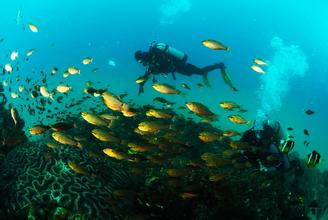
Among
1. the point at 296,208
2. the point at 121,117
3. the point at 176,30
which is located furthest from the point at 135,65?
the point at 296,208

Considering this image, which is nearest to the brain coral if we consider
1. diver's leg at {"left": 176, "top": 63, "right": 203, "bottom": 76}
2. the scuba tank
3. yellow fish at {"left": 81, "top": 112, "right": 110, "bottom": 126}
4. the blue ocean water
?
yellow fish at {"left": 81, "top": 112, "right": 110, "bottom": 126}

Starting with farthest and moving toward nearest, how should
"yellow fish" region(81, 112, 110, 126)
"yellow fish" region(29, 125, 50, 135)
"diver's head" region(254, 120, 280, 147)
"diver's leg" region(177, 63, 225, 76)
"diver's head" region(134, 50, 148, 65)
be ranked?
"diver's leg" region(177, 63, 225, 76)
"diver's head" region(134, 50, 148, 65)
"diver's head" region(254, 120, 280, 147)
"yellow fish" region(81, 112, 110, 126)
"yellow fish" region(29, 125, 50, 135)

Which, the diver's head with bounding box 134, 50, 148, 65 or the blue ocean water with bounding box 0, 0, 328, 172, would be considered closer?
the diver's head with bounding box 134, 50, 148, 65

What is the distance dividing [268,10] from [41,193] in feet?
447

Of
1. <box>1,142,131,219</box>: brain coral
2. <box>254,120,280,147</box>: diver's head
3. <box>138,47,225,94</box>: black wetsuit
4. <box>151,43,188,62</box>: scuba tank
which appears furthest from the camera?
<box>151,43,188,62</box>: scuba tank

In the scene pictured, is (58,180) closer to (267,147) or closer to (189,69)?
(267,147)

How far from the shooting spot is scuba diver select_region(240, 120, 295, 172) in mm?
8164

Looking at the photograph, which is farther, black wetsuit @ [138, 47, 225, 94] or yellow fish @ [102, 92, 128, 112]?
black wetsuit @ [138, 47, 225, 94]

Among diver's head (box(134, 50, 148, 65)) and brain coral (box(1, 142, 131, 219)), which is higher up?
diver's head (box(134, 50, 148, 65))

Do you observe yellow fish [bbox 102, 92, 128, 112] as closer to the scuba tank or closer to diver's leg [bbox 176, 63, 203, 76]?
the scuba tank

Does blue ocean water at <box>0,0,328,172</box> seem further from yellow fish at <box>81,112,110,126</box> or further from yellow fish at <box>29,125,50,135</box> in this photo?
yellow fish at <box>29,125,50,135</box>

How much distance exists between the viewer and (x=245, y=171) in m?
7.61

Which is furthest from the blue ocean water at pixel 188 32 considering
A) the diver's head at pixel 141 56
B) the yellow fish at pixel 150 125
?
the yellow fish at pixel 150 125

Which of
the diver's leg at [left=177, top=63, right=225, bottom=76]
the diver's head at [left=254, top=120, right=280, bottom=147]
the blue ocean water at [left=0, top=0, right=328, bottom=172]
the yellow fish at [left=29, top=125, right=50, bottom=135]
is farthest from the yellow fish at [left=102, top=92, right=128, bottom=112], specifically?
the blue ocean water at [left=0, top=0, right=328, bottom=172]
